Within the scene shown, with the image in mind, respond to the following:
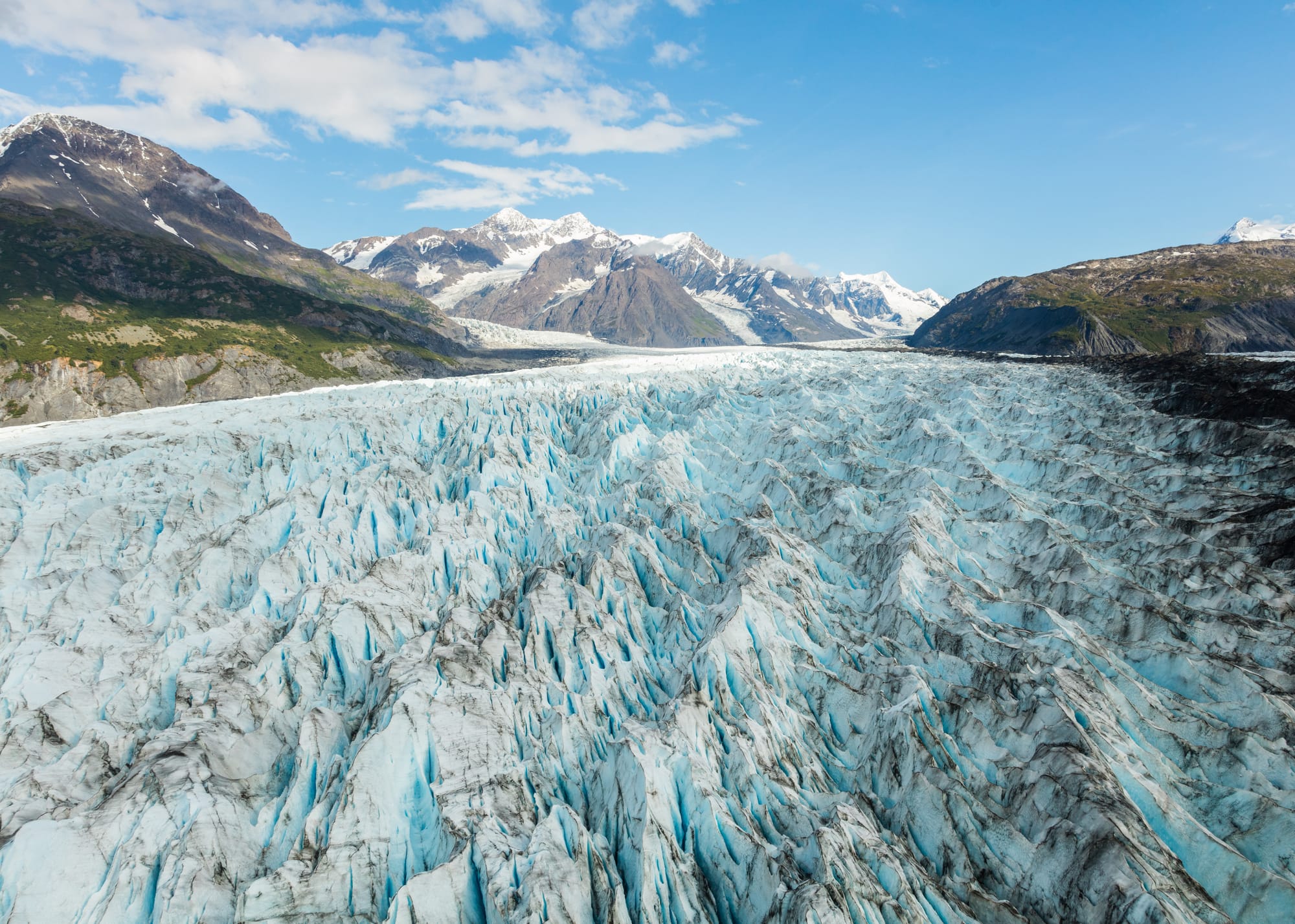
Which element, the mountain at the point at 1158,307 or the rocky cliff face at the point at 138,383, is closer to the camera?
the rocky cliff face at the point at 138,383

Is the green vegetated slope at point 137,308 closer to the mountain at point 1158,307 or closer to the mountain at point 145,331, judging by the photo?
the mountain at point 145,331

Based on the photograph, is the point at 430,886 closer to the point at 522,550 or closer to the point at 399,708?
the point at 399,708

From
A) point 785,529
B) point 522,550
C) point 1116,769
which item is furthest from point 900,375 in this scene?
point 1116,769

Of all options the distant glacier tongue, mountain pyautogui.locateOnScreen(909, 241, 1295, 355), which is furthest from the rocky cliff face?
mountain pyautogui.locateOnScreen(909, 241, 1295, 355)

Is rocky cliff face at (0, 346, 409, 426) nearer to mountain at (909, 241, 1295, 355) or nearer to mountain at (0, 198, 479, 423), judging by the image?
mountain at (0, 198, 479, 423)

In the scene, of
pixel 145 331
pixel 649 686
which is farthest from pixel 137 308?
pixel 649 686

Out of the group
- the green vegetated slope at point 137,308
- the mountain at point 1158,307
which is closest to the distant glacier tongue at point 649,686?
the green vegetated slope at point 137,308
